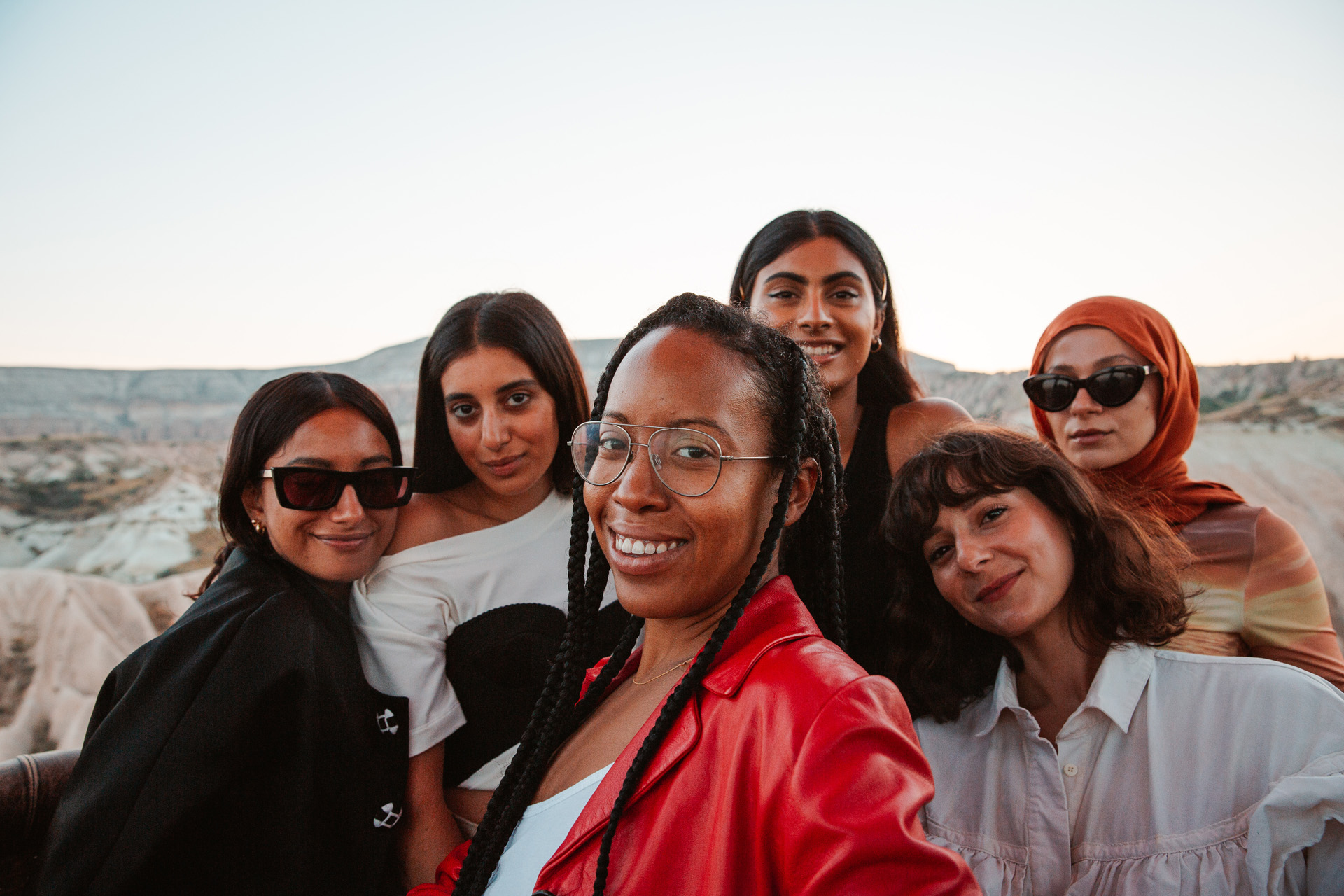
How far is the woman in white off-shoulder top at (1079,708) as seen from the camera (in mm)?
1782

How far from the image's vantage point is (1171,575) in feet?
7.35

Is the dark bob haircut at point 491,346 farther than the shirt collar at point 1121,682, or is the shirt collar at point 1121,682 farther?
the dark bob haircut at point 491,346

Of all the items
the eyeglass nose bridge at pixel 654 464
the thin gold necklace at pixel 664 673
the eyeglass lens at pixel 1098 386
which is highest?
the eyeglass lens at pixel 1098 386

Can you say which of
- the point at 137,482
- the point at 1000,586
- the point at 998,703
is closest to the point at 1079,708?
the point at 998,703

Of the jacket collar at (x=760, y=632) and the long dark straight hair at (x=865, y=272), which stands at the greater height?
the long dark straight hair at (x=865, y=272)

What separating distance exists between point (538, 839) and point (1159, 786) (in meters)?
1.58

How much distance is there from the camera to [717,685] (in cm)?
134

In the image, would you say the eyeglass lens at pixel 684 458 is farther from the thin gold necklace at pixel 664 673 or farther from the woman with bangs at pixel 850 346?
the woman with bangs at pixel 850 346

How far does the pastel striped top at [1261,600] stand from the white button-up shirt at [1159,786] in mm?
549

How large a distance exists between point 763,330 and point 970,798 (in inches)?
59.0

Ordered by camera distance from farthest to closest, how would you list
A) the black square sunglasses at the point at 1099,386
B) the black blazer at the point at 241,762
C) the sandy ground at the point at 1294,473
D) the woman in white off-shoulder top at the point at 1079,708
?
1. the sandy ground at the point at 1294,473
2. the black square sunglasses at the point at 1099,386
3. the black blazer at the point at 241,762
4. the woman in white off-shoulder top at the point at 1079,708

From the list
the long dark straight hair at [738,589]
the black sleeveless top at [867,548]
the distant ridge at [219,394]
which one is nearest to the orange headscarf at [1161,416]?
the black sleeveless top at [867,548]

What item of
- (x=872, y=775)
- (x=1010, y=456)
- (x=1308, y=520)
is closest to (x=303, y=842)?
Answer: (x=872, y=775)

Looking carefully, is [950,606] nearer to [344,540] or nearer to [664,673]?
[664,673]
